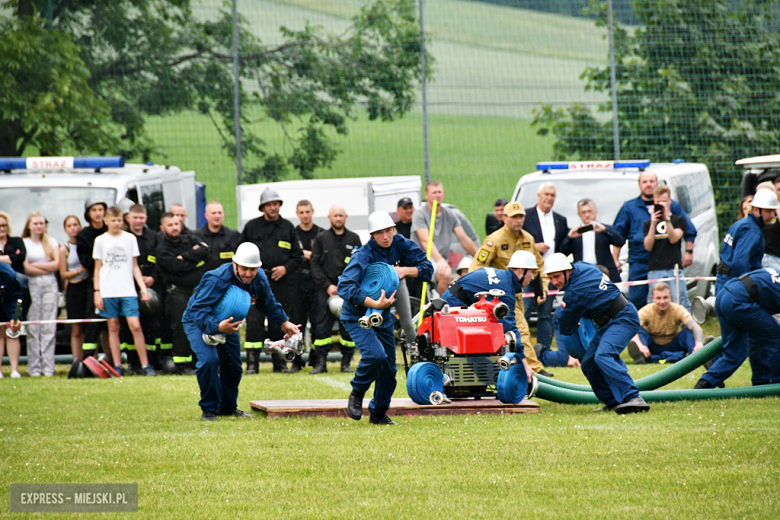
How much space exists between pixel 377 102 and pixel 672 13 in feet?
18.2

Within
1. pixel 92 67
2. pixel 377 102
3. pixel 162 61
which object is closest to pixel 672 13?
pixel 377 102

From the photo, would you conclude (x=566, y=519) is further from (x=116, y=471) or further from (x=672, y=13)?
(x=672, y=13)

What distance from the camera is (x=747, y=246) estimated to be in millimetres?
10031

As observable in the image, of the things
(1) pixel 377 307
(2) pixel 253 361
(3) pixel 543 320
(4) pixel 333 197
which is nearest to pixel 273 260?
(2) pixel 253 361

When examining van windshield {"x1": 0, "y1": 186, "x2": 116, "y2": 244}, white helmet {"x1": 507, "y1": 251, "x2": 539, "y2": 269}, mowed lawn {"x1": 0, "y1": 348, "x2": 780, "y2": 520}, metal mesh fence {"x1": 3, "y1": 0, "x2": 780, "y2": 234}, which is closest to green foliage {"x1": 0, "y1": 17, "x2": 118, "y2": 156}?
metal mesh fence {"x1": 3, "y1": 0, "x2": 780, "y2": 234}

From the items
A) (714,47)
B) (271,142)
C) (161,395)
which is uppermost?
(714,47)

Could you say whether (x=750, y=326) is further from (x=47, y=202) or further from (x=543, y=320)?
(x=47, y=202)

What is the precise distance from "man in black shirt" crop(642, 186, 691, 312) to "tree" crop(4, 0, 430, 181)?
5823 mm

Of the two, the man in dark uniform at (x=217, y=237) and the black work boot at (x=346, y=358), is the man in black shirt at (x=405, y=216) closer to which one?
the black work boot at (x=346, y=358)

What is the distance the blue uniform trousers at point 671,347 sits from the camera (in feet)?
41.8

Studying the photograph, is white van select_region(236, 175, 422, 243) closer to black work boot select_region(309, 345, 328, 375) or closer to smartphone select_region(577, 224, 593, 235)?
black work boot select_region(309, 345, 328, 375)

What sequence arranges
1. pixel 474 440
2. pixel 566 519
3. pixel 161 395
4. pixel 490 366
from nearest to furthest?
pixel 566 519 < pixel 474 440 < pixel 490 366 < pixel 161 395

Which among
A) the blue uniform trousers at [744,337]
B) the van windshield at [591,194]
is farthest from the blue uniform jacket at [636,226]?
the blue uniform trousers at [744,337]

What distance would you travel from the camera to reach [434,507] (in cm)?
575
